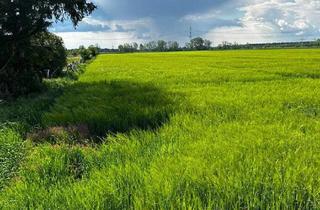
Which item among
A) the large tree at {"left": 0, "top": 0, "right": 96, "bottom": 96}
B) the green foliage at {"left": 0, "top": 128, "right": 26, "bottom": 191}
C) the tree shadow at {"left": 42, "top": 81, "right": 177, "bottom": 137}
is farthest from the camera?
the large tree at {"left": 0, "top": 0, "right": 96, "bottom": 96}

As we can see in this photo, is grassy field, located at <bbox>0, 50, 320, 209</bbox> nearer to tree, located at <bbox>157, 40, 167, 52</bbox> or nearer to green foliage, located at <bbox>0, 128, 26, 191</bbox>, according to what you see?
green foliage, located at <bbox>0, 128, 26, 191</bbox>

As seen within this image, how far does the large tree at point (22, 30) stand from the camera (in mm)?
17922

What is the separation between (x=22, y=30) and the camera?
61.2 ft

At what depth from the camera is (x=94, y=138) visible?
8.85 meters

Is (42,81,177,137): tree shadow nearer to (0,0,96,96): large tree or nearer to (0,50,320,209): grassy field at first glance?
(0,50,320,209): grassy field

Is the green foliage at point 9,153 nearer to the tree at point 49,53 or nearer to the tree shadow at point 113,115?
the tree shadow at point 113,115

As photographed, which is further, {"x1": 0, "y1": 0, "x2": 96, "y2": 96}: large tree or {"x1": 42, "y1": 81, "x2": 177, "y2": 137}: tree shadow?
{"x1": 0, "y1": 0, "x2": 96, "y2": 96}: large tree

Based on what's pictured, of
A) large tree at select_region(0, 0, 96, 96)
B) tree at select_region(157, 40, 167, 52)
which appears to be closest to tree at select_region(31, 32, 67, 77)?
large tree at select_region(0, 0, 96, 96)

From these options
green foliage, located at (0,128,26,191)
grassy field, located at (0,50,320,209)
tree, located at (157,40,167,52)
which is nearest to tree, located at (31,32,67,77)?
grassy field, located at (0,50,320,209)

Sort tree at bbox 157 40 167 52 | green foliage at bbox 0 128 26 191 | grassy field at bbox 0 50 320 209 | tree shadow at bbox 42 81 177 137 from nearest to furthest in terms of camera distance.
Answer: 1. grassy field at bbox 0 50 320 209
2. green foliage at bbox 0 128 26 191
3. tree shadow at bbox 42 81 177 137
4. tree at bbox 157 40 167 52

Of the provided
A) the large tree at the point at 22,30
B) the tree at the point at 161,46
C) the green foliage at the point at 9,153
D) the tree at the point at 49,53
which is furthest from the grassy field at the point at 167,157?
the tree at the point at 161,46

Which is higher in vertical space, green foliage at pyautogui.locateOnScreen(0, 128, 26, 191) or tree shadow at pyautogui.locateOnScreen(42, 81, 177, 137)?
tree shadow at pyautogui.locateOnScreen(42, 81, 177, 137)

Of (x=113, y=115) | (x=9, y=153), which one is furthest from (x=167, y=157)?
(x=113, y=115)

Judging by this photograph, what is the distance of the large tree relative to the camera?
1792 cm
